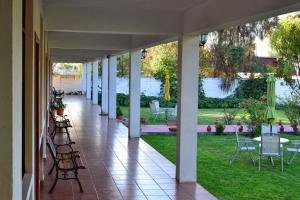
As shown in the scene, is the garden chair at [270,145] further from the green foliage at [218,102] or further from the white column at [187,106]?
the green foliage at [218,102]

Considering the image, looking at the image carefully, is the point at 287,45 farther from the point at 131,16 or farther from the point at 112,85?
the point at 131,16

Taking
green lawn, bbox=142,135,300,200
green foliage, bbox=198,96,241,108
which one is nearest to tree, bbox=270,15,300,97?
green lawn, bbox=142,135,300,200

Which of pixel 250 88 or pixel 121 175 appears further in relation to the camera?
pixel 250 88

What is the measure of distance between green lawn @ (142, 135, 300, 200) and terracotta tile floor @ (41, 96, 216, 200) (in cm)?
63

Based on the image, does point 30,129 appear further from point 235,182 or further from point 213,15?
point 235,182

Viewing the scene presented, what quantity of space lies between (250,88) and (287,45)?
1220 centimetres

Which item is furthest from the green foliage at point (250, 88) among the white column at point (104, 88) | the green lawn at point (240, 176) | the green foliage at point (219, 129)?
the green lawn at point (240, 176)

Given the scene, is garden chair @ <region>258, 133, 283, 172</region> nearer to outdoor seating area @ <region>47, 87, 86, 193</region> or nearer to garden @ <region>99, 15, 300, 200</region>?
garden @ <region>99, 15, 300, 200</region>

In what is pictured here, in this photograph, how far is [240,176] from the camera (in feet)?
30.4

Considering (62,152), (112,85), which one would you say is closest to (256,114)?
(112,85)

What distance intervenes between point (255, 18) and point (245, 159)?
21.8ft

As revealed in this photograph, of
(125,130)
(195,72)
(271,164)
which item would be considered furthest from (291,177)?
(125,130)

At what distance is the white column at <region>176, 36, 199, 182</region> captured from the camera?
304 inches

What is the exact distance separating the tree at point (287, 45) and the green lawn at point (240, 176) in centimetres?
449
